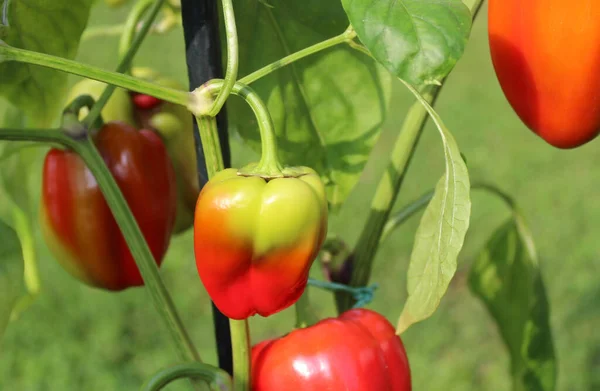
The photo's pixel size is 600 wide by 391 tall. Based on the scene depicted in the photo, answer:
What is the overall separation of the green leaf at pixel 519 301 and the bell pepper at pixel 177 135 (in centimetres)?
36

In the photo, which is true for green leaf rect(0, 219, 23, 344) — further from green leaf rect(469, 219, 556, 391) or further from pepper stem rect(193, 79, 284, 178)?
green leaf rect(469, 219, 556, 391)

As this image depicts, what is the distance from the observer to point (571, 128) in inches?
24.1

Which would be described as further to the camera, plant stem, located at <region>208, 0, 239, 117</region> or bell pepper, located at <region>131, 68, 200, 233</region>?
bell pepper, located at <region>131, 68, 200, 233</region>

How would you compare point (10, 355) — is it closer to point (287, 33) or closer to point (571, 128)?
point (287, 33)

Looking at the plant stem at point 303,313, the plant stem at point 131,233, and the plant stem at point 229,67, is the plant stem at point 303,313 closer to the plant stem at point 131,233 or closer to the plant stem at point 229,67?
the plant stem at point 131,233

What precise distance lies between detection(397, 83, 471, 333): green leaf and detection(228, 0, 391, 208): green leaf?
0.17 metres

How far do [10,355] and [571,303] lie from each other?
138 centimetres

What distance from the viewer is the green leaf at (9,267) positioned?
1.81 ft

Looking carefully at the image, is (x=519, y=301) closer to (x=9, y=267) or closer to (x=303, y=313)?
(x=303, y=313)

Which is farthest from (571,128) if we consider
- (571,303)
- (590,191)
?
(590,191)

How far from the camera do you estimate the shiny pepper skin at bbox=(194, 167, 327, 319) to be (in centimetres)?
49

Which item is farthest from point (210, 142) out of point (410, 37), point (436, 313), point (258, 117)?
point (436, 313)

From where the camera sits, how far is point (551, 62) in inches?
23.0

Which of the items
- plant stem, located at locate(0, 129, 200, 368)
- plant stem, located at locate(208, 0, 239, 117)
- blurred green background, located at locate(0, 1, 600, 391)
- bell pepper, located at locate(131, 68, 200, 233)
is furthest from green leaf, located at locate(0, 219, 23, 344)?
blurred green background, located at locate(0, 1, 600, 391)
